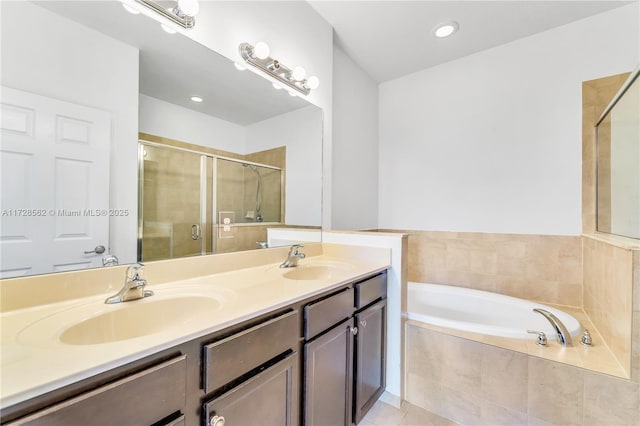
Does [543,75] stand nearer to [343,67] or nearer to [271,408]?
[343,67]

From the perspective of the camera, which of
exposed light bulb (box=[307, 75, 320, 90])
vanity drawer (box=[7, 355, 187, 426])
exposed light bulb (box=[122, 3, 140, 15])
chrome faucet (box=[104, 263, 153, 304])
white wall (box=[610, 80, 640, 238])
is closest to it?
vanity drawer (box=[7, 355, 187, 426])

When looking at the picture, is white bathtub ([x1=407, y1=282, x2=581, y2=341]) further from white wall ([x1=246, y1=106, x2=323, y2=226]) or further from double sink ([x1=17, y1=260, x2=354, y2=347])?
double sink ([x1=17, y1=260, x2=354, y2=347])

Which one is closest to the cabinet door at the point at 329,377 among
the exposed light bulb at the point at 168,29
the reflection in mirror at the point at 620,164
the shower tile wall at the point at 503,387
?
the shower tile wall at the point at 503,387

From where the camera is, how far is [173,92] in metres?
1.15

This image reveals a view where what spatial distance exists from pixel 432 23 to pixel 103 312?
268 centimetres

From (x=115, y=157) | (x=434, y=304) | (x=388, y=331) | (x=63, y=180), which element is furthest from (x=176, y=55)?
(x=434, y=304)

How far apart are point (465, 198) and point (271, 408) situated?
230 cm

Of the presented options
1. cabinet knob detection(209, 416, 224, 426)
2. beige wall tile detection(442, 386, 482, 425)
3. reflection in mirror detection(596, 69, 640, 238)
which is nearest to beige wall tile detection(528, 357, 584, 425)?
beige wall tile detection(442, 386, 482, 425)

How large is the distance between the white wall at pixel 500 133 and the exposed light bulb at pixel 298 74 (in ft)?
4.71

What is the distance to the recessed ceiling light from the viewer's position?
6.60 feet

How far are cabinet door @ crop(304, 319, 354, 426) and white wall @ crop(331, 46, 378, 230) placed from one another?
3.66ft

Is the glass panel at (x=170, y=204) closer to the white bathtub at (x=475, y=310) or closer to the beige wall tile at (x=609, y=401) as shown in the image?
the white bathtub at (x=475, y=310)

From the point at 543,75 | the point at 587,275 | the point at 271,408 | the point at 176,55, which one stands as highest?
the point at 543,75

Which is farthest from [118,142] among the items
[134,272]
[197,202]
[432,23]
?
[432,23]
